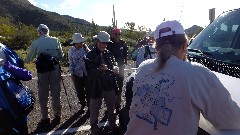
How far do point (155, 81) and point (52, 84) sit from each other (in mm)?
5051

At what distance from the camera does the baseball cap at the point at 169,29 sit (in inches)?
92.4

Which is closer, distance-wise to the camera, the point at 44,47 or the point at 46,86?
the point at 44,47

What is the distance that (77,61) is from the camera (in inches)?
316

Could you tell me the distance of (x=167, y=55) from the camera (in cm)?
232

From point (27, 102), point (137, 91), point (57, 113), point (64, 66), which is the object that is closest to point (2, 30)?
point (64, 66)

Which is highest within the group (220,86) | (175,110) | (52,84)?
(220,86)

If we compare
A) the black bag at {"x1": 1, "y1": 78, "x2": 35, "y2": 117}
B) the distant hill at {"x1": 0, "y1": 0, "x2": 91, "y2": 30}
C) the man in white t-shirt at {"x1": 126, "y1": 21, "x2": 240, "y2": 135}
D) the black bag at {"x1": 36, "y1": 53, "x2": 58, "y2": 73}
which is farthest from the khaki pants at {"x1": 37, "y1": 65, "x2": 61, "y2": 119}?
the distant hill at {"x1": 0, "y1": 0, "x2": 91, "y2": 30}

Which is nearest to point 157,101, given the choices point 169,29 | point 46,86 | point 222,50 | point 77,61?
point 169,29

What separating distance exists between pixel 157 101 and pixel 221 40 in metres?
2.03

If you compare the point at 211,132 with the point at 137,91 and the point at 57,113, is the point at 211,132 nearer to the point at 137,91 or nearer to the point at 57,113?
the point at 137,91

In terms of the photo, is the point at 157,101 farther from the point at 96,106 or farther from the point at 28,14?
the point at 28,14

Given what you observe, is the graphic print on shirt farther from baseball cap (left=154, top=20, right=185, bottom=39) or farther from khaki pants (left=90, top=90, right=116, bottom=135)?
khaki pants (left=90, top=90, right=116, bottom=135)

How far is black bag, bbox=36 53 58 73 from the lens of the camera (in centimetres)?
681

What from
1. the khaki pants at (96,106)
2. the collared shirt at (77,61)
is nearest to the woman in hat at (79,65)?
→ the collared shirt at (77,61)
